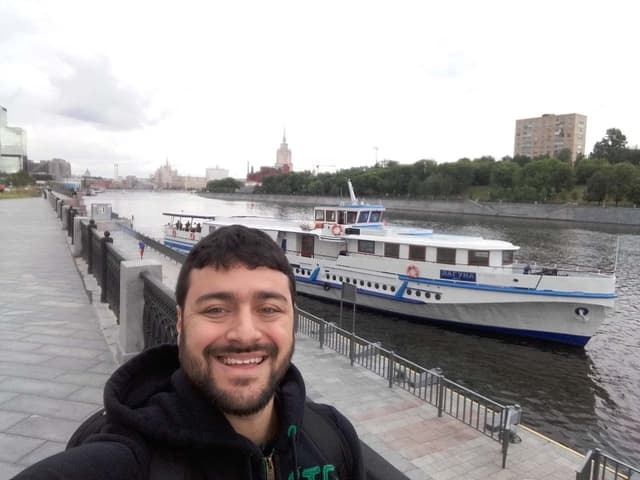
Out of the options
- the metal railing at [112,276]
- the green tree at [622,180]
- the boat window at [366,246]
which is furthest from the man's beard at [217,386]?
the green tree at [622,180]

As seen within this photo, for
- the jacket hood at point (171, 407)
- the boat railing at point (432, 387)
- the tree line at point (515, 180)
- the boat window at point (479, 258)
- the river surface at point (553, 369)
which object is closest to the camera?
the jacket hood at point (171, 407)

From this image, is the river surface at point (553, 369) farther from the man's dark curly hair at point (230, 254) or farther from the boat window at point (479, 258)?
the man's dark curly hair at point (230, 254)

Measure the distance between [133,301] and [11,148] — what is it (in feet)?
610

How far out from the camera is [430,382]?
1101 centimetres

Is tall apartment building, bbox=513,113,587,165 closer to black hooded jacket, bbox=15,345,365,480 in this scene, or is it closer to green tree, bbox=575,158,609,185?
green tree, bbox=575,158,609,185

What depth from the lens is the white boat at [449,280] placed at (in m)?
18.3

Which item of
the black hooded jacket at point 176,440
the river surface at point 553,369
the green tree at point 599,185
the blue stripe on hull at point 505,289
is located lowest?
the river surface at point 553,369

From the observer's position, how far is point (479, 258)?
19750 mm

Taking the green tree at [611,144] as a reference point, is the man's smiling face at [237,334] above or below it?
below

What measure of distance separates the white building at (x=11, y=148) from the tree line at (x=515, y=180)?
9698cm

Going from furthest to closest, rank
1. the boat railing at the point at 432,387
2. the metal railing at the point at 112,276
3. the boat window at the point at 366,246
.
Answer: the boat window at the point at 366,246 < the boat railing at the point at 432,387 < the metal railing at the point at 112,276

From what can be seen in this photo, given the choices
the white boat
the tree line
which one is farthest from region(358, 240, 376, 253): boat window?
the tree line

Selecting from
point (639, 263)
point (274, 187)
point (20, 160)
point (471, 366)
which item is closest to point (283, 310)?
point (471, 366)

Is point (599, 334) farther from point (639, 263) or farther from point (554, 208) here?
point (554, 208)
